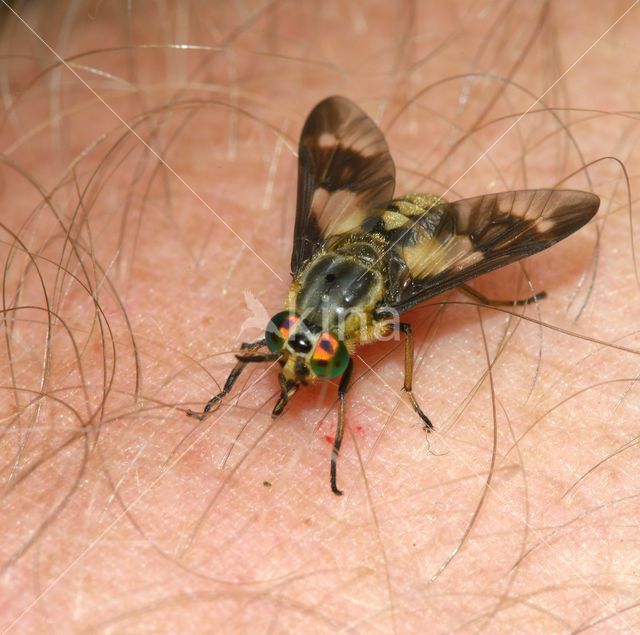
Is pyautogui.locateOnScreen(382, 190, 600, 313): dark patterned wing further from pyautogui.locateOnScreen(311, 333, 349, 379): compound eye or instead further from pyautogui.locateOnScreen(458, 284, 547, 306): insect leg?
pyautogui.locateOnScreen(311, 333, 349, 379): compound eye

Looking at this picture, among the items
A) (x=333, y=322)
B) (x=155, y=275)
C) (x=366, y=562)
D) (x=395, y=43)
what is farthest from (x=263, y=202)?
(x=366, y=562)

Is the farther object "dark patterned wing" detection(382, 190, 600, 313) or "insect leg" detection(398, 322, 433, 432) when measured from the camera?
"dark patterned wing" detection(382, 190, 600, 313)

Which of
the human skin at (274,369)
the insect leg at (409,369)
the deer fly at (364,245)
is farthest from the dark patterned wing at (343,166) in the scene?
the insect leg at (409,369)

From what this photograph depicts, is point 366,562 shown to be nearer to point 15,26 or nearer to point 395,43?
point 395,43

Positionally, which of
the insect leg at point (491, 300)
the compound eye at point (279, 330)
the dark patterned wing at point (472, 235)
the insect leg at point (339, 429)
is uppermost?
the dark patterned wing at point (472, 235)

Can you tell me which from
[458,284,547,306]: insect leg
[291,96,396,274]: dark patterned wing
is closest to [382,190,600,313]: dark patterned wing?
[458,284,547,306]: insect leg

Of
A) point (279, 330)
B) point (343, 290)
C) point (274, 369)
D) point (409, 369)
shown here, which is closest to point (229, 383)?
point (274, 369)

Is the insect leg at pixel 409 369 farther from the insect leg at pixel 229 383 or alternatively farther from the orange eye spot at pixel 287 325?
the insect leg at pixel 229 383

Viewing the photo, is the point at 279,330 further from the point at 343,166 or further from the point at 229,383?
the point at 343,166
